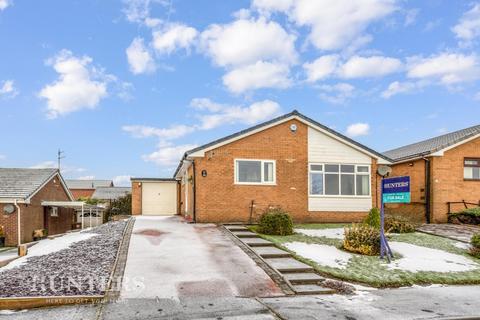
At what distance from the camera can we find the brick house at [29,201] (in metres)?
20.2

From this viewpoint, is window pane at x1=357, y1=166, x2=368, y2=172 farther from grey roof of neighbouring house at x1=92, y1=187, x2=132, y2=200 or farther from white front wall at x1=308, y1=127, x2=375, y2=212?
grey roof of neighbouring house at x1=92, y1=187, x2=132, y2=200

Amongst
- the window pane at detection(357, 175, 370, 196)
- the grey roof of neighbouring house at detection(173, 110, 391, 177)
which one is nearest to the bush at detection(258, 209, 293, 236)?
the grey roof of neighbouring house at detection(173, 110, 391, 177)

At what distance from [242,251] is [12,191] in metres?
16.0

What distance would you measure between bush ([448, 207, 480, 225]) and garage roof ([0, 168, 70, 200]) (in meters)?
22.5

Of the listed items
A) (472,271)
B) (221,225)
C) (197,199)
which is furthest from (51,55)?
(472,271)

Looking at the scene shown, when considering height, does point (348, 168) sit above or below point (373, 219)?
above

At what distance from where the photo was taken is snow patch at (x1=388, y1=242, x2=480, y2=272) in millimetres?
10102

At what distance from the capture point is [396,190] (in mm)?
10953

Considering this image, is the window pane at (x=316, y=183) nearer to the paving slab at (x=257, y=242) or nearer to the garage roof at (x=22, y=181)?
the paving slab at (x=257, y=242)

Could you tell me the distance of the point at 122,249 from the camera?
11.0 m

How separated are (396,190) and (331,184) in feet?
25.8

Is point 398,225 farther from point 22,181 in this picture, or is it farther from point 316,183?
point 22,181

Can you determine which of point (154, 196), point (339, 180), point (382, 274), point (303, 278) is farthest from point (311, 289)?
point (154, 196)

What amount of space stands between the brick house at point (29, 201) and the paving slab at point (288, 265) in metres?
16.2
